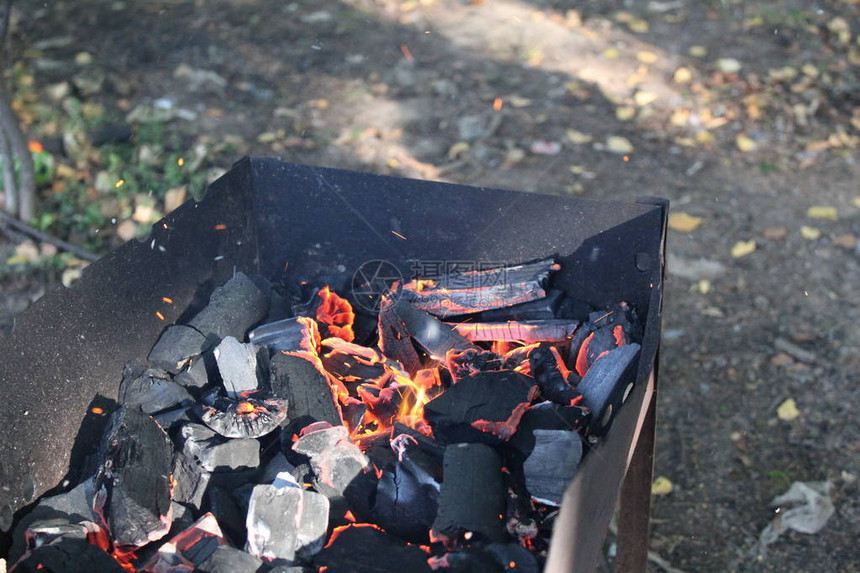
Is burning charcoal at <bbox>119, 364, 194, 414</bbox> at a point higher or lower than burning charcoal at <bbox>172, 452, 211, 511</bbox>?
higher

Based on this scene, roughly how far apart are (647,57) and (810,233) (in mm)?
1989

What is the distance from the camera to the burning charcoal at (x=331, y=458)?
2.05 metres

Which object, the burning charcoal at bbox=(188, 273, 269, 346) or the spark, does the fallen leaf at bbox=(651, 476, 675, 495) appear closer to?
the burning charcoal at bbox=(188, 273, 269, 346)

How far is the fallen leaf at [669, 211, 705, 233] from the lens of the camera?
4.09 m

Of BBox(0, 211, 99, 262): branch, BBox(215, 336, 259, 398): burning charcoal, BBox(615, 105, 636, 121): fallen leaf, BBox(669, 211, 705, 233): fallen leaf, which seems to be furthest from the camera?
BBox(615, 105, 636, 121): fallen leaf

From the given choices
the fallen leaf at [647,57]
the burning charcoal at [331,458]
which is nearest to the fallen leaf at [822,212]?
the fallen leaf at [647,57]

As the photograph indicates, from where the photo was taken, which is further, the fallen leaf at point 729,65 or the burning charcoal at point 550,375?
the fallen leaf at point 729,65

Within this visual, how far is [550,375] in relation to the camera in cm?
234

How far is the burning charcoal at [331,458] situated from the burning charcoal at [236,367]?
1.10ft

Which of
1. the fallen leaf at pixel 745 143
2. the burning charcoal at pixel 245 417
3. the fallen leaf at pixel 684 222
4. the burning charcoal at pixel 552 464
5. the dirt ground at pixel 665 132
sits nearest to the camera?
the burning charcoal at pixel 552 464

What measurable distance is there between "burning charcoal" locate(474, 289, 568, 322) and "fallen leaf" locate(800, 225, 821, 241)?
6.63ft

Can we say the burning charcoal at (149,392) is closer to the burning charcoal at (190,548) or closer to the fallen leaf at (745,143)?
the burning charcoal at (190,548)

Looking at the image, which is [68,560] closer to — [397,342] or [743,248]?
[397,342]

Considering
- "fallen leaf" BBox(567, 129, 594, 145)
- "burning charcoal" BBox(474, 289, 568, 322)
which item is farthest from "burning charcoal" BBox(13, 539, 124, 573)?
"fallen leaf" BBox(567, 129, 594, 145)
